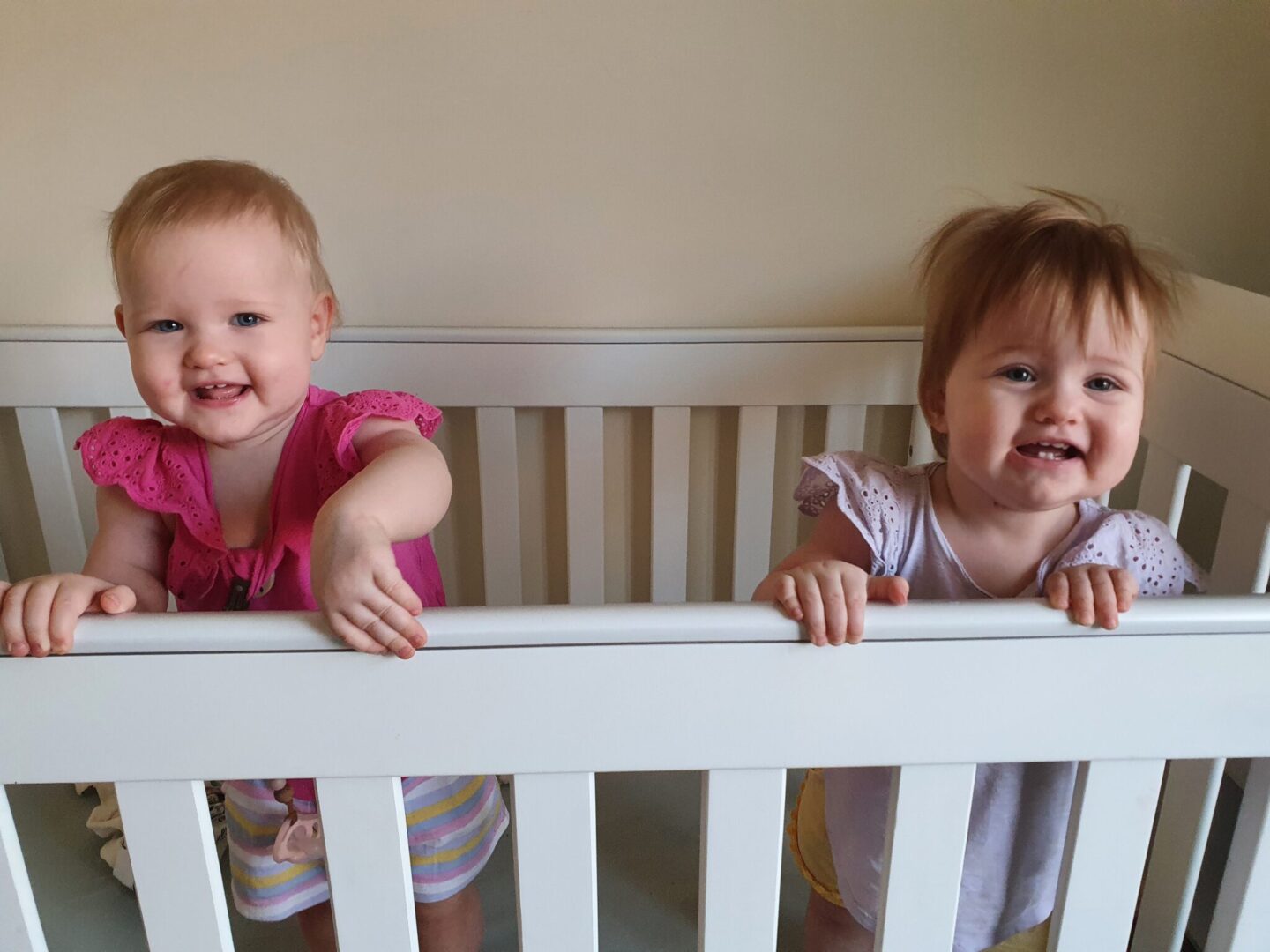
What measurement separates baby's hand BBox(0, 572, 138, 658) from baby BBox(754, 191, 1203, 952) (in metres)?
0.40

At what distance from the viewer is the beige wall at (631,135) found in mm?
1002

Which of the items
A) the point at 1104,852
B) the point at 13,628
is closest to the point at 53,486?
the point at 13,628

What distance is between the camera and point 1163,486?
3.04 feet

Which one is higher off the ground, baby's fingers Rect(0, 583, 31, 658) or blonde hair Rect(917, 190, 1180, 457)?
blonde hair Rect(917, 190, 1180, 457)

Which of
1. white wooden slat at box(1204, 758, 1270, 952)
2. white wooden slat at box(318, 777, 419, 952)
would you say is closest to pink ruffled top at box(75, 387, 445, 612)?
white wooden slat at box(318, 777, 419, 952)

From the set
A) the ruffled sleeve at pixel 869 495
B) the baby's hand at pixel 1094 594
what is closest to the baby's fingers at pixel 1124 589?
the baby's hand at pixel 1094 594

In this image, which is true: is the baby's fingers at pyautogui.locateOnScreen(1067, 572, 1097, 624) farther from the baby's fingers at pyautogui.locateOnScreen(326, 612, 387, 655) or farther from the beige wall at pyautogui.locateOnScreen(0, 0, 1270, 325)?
the beige wall at pyautogui.locateOnScreen(0, 0, 1270, 325)

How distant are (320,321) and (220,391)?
0.34 ft

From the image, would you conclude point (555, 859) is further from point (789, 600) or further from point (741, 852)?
point (789, 600)

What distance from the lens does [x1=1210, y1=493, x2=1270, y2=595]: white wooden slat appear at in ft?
2.53

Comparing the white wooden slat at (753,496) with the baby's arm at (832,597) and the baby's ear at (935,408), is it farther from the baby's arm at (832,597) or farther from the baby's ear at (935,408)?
the baby's arm at (832,597)

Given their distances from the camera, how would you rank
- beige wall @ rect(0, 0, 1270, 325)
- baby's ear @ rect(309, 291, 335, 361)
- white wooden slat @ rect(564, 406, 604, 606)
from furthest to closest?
white wooden slat @ rect(564, 406, 604, 606) → beige wall @ rect(0, 0, 1270, 325) → baby's ear @ rect(309, 291, 335, 361)

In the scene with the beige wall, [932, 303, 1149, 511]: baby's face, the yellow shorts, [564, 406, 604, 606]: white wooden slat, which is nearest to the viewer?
[932, 303, 1149, 511]: baby's face

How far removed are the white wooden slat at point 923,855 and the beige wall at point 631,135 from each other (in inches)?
27.2
